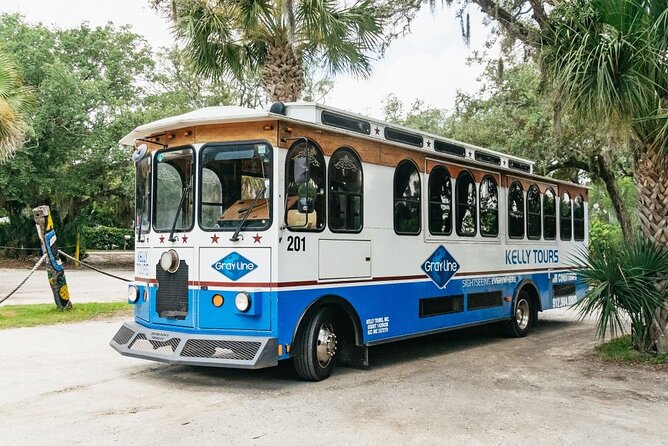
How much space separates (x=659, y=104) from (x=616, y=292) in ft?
8.24

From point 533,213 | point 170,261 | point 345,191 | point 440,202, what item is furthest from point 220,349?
point 533,213

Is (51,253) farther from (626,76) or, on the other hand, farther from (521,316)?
(626,76)

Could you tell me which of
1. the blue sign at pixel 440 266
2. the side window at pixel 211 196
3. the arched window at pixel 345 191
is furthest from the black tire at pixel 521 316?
the side window at pixel 211 196

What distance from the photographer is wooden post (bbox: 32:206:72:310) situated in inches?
508

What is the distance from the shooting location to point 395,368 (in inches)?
327

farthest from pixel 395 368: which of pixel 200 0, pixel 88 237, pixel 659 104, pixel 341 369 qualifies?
pixel 88 237

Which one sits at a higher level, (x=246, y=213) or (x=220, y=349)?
(x=246, y=213)

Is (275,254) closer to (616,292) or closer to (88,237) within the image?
(616,292)

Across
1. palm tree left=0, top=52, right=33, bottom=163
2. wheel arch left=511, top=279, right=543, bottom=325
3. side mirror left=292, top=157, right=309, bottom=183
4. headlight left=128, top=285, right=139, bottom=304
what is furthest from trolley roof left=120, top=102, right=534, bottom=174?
palm tree left=0, top=52, right=33, bottom=163

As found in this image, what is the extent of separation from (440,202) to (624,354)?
3.30 m

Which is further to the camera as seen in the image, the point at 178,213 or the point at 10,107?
the point at 10,107

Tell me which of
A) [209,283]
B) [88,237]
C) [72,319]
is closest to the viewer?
[209,283]

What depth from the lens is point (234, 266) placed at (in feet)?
22.7

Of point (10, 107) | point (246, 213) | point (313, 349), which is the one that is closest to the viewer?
point (246, 213)
